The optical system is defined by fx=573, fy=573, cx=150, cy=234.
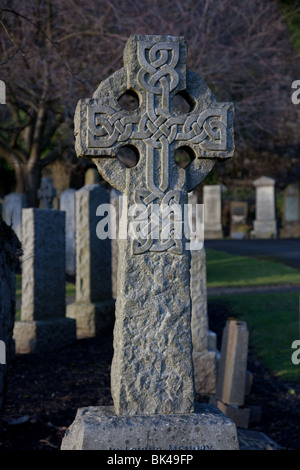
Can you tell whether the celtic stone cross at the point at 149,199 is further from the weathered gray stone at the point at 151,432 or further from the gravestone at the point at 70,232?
the gravestone at the point at 70,232

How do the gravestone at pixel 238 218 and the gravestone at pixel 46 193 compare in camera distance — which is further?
the gravestone at pixel 238 218

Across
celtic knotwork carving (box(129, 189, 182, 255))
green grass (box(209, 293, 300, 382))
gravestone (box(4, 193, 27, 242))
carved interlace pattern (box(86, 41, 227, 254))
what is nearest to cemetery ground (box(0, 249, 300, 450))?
green grass (box(209, 293, 300, 382))

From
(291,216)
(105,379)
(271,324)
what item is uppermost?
(291,216)

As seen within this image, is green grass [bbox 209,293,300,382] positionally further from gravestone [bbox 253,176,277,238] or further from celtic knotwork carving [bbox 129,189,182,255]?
gravestone [bbox 253,176,277,238]

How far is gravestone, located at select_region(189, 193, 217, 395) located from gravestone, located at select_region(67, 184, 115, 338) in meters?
2.48

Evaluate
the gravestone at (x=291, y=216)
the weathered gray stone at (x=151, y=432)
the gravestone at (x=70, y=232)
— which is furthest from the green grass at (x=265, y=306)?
the gravestone at (x=291, y=216)

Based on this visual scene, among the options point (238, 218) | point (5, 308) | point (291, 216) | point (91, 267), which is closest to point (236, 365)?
point (5, 308)

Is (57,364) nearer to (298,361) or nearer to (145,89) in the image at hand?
(298,361)

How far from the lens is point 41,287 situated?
773 cm

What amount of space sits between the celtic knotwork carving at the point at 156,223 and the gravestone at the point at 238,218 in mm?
23923

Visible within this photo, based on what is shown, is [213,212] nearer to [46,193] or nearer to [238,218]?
[238,218]

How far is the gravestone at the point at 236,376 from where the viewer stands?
17.5 ft

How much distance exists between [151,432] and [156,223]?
108 cm

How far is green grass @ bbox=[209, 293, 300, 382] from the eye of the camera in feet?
23.9
